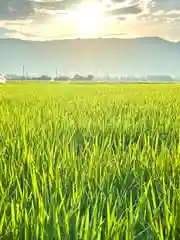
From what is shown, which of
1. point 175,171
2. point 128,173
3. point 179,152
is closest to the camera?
point 128,173

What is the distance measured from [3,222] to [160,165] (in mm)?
880

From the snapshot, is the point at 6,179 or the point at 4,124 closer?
the point at 6,179

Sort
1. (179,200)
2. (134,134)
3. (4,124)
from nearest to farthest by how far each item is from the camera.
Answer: (179,200), (134,134), (4,124)

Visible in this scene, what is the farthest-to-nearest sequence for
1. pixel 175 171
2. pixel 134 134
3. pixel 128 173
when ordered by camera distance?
pixel 134 134
pixel 175 171
pixel 128 173

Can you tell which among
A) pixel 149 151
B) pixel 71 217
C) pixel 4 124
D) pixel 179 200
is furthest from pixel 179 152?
pixel 4 124

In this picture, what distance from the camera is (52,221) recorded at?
41.2 inches

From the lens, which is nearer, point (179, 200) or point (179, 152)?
point (179, 200)

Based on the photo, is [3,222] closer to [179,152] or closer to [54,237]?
[54,237]

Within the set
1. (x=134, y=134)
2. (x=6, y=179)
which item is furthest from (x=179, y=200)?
(x=134, y=134)

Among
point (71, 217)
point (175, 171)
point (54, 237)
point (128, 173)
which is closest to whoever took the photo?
point (54, 237)

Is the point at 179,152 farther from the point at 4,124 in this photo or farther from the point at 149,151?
the point at 4,124

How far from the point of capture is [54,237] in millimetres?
991

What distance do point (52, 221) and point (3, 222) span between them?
6.7 inches

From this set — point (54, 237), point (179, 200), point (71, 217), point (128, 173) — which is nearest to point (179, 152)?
point (128, 173)
